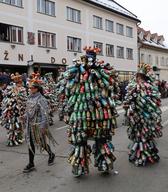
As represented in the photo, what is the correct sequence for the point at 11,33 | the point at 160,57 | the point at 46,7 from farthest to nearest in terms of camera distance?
the point at 160,57, the point at 46,7, the point at 11,33

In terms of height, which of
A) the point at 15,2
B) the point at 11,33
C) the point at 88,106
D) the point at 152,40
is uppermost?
the point at 152,40

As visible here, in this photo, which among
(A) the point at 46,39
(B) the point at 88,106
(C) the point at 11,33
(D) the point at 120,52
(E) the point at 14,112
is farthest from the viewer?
(D) the point at 120,52

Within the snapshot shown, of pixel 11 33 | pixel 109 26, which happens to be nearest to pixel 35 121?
pixel 11 33

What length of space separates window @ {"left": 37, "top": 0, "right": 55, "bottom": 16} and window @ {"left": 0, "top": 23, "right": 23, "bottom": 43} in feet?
9.91

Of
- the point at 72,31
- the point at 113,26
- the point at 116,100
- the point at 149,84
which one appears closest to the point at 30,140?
the point at 116,100

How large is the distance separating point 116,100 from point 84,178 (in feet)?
4.59

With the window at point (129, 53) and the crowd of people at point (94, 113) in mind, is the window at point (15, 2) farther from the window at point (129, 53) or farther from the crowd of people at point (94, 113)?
the crowd of people at point (94, 113)

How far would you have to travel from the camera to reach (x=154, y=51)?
53.8m

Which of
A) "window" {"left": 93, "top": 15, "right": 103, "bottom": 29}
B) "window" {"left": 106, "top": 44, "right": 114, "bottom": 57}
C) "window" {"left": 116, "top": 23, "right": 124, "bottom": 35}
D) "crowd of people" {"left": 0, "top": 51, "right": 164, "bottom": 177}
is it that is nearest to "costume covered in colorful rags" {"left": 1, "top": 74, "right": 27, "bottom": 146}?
"crowd of people" {"left": 0, "top": 51, "right": 164, "bottom": 177}

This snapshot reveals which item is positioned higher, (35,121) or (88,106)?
(88,106)

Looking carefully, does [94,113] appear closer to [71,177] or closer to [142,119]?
[71,177]

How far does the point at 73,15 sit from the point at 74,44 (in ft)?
8.06

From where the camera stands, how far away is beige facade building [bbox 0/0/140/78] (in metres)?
26.3

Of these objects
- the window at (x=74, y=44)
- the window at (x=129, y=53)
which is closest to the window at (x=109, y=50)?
the window at (x=129, y=53)
